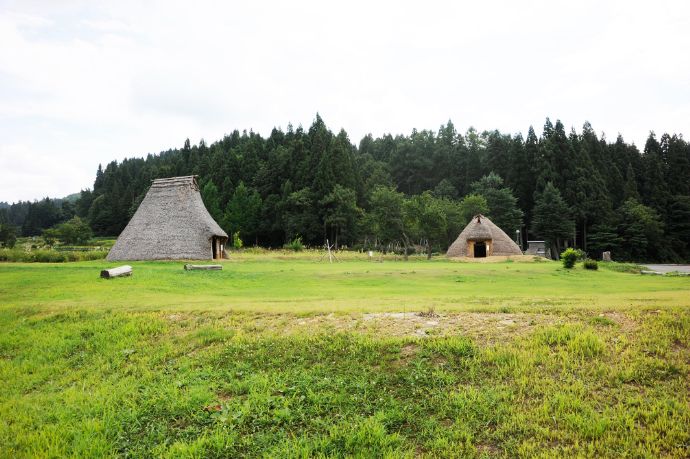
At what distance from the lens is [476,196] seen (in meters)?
55.4

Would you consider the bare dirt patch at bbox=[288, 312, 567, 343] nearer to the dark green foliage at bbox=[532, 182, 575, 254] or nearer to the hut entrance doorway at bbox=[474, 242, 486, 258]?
the hut entrance doorway at bbox=[474, 242, 486, 258]

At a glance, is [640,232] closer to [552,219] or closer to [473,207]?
[552,219]

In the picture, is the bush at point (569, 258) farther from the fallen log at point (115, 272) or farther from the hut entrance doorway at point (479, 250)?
the fallen log at point (115, 272)

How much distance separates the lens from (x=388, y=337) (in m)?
6.60

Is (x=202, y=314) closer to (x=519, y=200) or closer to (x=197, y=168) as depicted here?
(x=519, y=200)

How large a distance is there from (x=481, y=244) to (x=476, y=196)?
15.5 metres

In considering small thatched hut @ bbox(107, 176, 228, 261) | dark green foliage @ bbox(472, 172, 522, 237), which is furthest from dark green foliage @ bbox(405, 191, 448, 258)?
dark green foliage @ bbox(472, 172, 522, 237)

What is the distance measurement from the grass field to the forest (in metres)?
32.4

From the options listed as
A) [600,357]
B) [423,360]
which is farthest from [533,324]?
[423,360]

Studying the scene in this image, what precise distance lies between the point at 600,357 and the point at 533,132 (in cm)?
7175

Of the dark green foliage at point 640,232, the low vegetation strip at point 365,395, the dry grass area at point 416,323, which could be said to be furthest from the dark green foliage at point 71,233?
the dark green foliage at point 640,232

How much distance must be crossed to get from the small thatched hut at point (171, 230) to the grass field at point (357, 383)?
23590mm

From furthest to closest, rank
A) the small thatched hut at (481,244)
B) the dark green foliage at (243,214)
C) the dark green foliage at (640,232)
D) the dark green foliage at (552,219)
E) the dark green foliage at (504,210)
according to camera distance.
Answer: the dark green foliage at (243,214)
the dark green foliage at (504,210)
the dark green foliage at (552,219)
the dark green foliage at (640,232)
the small thatched hut at (481,244)

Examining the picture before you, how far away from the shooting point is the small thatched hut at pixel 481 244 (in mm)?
40469
